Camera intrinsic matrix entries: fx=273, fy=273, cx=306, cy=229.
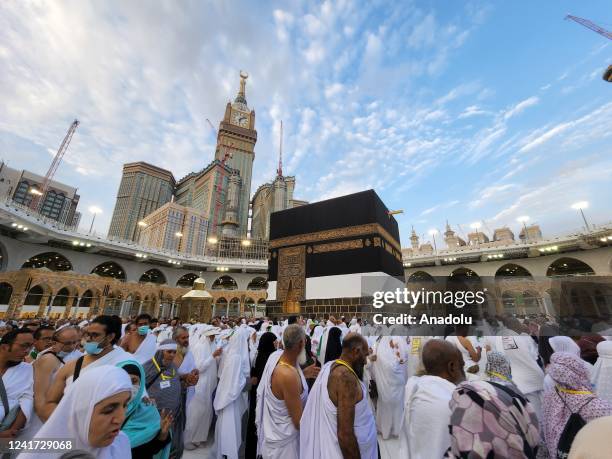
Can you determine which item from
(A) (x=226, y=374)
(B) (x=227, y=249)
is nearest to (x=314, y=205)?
(A) (x=226, y=374)

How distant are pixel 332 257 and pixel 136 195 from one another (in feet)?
224

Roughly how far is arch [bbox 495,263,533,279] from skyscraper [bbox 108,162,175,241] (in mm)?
68126

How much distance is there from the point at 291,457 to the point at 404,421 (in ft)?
2.37

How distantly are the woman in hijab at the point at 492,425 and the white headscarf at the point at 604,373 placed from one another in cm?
151

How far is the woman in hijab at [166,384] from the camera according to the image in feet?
5.86

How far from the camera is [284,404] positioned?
1.67 m

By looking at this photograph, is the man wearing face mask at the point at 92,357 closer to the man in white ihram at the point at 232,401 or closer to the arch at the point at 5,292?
the man in white ihram at the point at 232,401

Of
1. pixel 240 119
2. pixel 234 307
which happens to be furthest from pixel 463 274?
pixel 240 119

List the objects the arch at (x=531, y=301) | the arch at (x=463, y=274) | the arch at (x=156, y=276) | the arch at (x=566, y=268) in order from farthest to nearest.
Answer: the arch at (x=156, y=276), the arch at (x=463, y=274), the arch at (x=566, y=268), the arch at (x=531, y=301)

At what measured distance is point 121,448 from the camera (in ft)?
3.16

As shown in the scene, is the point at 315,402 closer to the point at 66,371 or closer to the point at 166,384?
the point at 166,384

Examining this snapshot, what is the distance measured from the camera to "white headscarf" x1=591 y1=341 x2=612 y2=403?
6.08ft

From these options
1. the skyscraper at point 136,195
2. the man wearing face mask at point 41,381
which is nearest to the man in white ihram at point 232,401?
the man wearing face mask at point 41,381

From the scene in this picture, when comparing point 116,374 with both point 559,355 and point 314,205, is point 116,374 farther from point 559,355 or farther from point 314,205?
point 314,205
